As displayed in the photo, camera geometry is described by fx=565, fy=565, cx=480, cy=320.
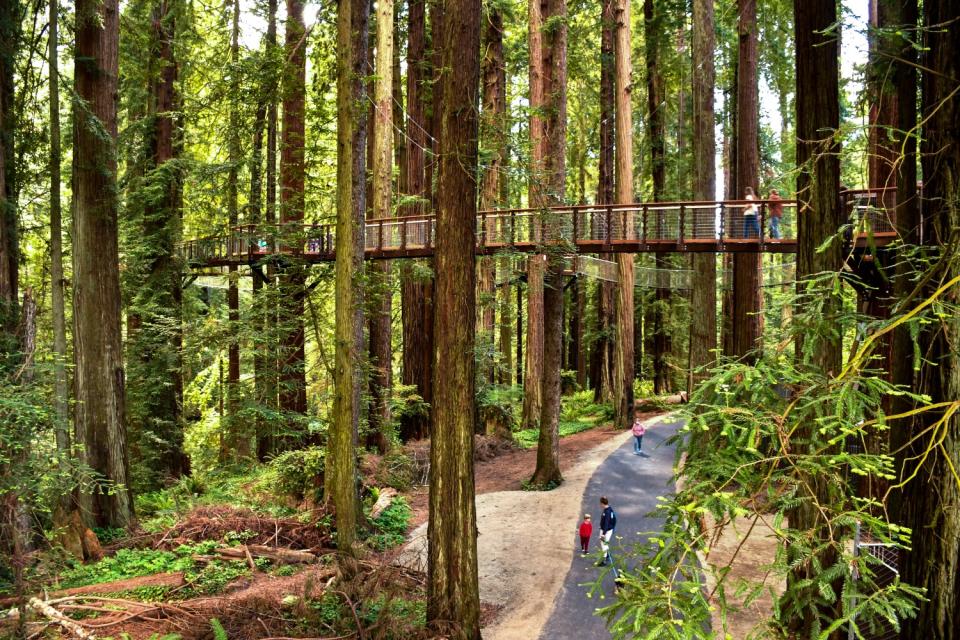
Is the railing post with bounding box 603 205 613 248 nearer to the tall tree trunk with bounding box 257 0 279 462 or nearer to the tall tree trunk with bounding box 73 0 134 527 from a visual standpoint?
the tall tree trunk with bounding box 257 0 279 462

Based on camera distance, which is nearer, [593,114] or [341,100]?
[341,100]

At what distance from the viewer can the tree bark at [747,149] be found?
1128 cm

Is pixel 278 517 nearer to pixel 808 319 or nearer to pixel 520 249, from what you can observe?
pixel 520 249

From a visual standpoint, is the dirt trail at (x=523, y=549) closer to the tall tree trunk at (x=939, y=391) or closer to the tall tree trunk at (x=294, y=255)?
the tall tree trunk at (x=294, y=255)

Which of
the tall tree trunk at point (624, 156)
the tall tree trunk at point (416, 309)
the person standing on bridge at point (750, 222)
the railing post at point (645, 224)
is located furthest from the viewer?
the tall tree trunk at point (416, 309)

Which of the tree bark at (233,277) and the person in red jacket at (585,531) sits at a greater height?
the tree bark at (233,277)

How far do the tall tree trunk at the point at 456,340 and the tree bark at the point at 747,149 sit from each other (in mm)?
7069

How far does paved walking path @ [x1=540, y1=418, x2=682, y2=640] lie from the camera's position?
24.5ft

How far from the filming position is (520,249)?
11961mm

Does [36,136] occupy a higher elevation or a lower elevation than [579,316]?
higher

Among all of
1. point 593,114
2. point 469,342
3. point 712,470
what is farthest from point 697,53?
point 593,114

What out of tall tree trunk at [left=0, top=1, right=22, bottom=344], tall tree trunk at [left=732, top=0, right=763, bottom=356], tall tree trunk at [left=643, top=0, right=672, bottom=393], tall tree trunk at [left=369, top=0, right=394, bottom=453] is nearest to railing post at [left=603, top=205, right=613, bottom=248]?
tall tree trunk at [left=732, top=0, right=763, bottom=356]

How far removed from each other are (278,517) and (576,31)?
1757 cm

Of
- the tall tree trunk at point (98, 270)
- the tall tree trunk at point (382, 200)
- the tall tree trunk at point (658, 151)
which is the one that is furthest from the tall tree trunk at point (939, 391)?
the tall tree trunk at point (658, 151)
